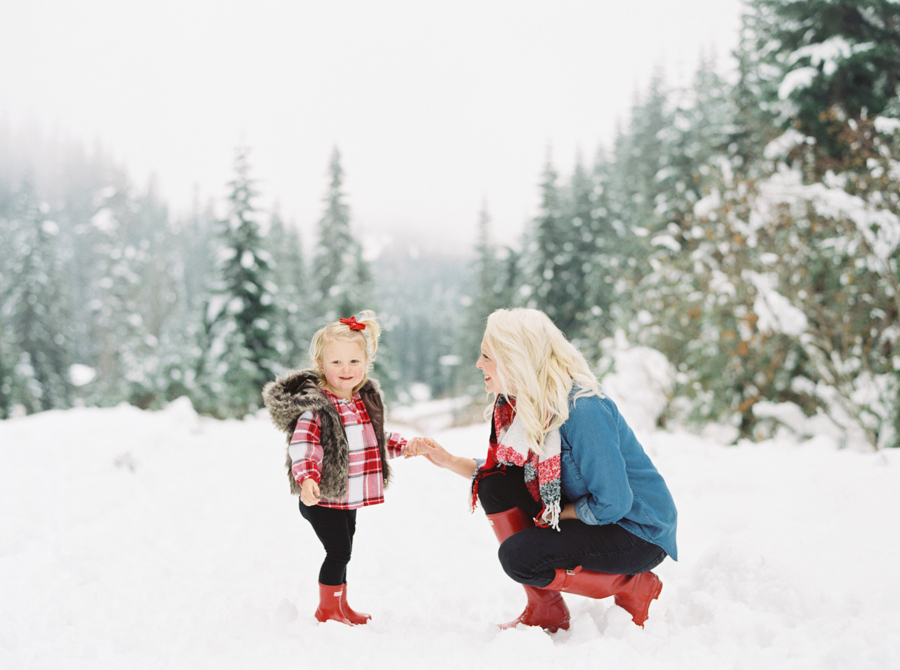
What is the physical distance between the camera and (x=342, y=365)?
2.77 metres

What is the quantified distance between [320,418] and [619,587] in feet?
5.30

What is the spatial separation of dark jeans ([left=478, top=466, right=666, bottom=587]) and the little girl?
0.82 metres

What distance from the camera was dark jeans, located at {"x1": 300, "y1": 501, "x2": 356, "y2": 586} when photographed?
2.62 meters

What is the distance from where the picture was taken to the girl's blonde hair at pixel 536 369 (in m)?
2.30

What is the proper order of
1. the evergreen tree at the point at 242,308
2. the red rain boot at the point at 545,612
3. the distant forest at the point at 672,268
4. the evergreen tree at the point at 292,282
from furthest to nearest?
the evergreen tree at the point at 292,282 → the evergreen tree at the point at 242,308 → the distant forest at the point at 672,268 → the red rain boot at the point at 545,612

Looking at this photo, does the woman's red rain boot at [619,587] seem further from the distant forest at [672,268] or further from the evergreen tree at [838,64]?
the evergreen tree at [838,64]

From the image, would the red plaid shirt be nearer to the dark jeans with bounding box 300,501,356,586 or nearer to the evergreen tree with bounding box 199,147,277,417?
the dark jeans with bounding box 300,501,356,586

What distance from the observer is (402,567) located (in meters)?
3.54

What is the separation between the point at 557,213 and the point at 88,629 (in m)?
22.9

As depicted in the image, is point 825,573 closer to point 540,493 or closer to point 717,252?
point 540,493

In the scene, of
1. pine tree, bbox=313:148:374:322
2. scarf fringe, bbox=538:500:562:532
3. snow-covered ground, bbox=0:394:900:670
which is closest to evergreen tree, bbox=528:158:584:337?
pine tree, bbox=313:148:374:322

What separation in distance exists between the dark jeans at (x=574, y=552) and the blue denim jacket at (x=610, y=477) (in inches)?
1.8

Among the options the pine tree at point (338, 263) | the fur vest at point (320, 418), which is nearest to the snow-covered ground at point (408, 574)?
the fur vest at point (320, 418)

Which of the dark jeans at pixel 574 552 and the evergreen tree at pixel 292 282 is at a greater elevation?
the dark jeans at pixel 574 552
